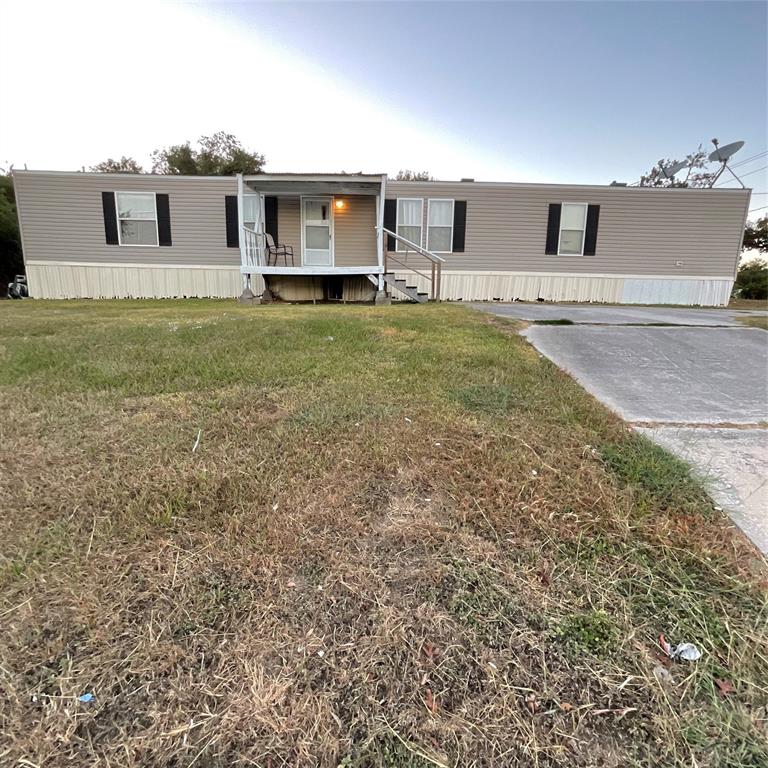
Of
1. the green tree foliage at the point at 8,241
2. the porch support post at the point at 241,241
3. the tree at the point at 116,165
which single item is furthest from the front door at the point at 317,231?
the tree at the point at 116,165

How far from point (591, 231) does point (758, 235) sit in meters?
20.8

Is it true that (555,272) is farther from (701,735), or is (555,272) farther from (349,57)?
(701,735)

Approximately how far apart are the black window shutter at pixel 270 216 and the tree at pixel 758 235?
2697 centimetres

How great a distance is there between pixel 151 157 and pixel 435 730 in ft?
108

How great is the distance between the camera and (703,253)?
1183cm

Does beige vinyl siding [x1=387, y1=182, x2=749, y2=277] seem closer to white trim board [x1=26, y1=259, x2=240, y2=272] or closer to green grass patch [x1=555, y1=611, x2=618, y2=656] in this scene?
white trim board [x1=26, y1=259, x2=240, y2=272]

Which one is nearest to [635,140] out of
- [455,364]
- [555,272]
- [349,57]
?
[555,272]

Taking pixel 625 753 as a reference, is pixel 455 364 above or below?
above

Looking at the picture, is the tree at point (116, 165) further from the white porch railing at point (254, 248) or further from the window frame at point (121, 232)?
the white porch railing at point (254, 248)

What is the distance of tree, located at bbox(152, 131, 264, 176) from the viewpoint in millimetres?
24469

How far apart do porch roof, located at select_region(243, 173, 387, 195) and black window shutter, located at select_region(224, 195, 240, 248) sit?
109 centimetres

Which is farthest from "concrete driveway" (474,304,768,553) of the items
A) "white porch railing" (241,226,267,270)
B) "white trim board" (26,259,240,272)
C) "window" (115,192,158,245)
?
"window" (115,192,158,245)

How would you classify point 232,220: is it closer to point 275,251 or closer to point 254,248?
point 275,251

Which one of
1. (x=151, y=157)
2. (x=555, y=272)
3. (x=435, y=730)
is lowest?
(x=435, y=730)
